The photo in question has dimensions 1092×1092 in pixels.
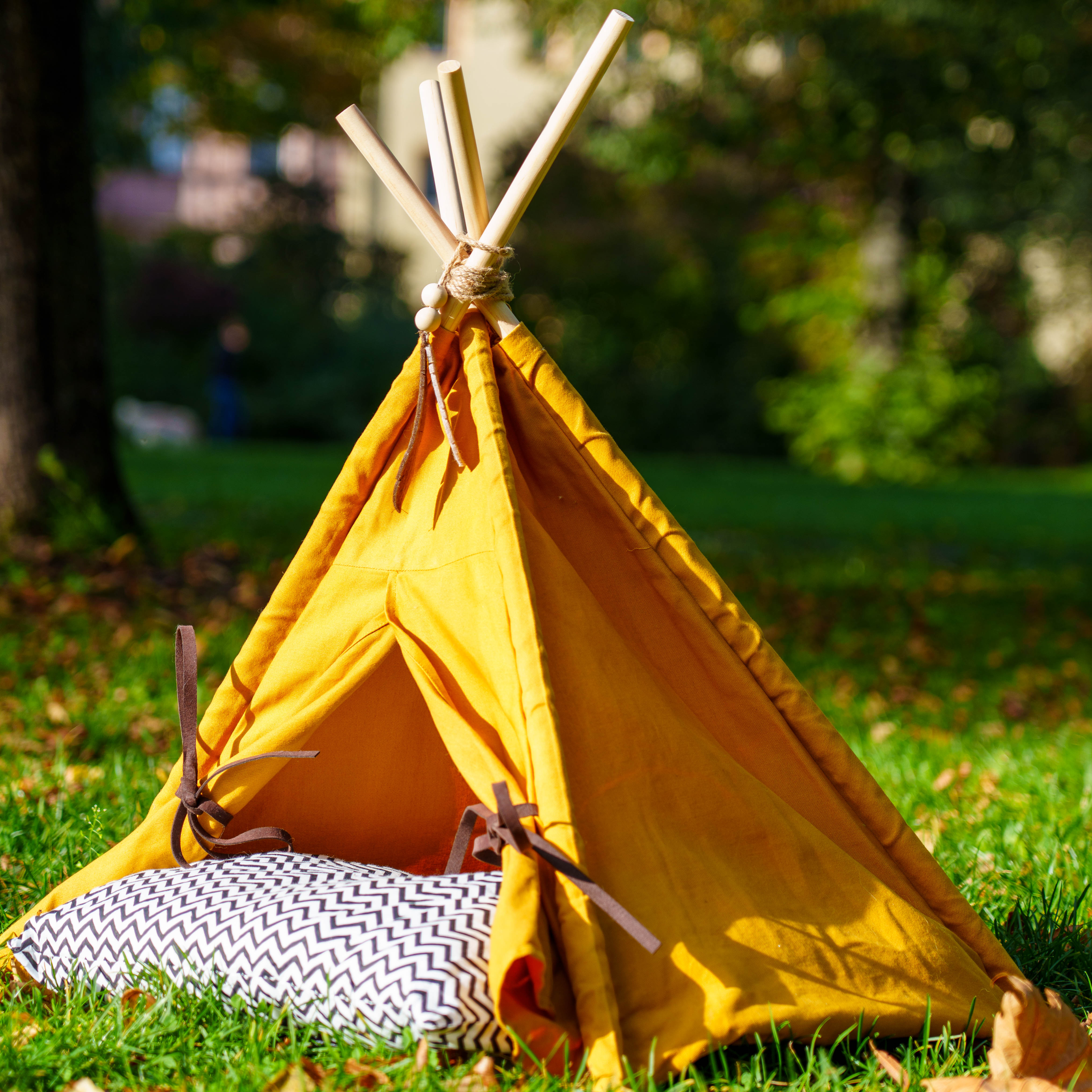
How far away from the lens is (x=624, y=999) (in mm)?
2035

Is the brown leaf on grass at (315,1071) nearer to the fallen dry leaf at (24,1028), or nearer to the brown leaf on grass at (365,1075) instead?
the brown leaf on grass at (365,1075)

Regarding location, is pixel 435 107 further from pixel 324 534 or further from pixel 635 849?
pixel 635 849

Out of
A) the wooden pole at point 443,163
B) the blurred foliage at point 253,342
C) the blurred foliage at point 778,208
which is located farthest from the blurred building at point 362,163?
the wooden pole at point 443,163

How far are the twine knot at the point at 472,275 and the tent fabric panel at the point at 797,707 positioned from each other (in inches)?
12.0

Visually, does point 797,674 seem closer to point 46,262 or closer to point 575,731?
point 575,731

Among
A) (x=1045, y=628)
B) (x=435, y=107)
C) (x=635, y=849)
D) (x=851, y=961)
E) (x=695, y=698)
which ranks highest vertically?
(x=435, y=107)

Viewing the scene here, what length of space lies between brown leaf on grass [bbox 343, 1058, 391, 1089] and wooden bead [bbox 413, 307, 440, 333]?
4.56 ft

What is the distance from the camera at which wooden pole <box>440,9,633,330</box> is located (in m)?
2.40

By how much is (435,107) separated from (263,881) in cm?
169

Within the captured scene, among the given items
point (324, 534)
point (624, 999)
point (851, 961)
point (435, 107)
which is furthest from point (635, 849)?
point (435, 107)

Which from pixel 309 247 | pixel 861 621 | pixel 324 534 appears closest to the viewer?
pixel 324 534

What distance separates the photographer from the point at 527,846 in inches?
83.1

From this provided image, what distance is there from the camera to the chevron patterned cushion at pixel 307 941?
2049 mm

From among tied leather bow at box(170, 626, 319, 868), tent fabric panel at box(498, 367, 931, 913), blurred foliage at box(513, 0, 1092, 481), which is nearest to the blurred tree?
tied leather bow at box(170, 626, 319, 868)
